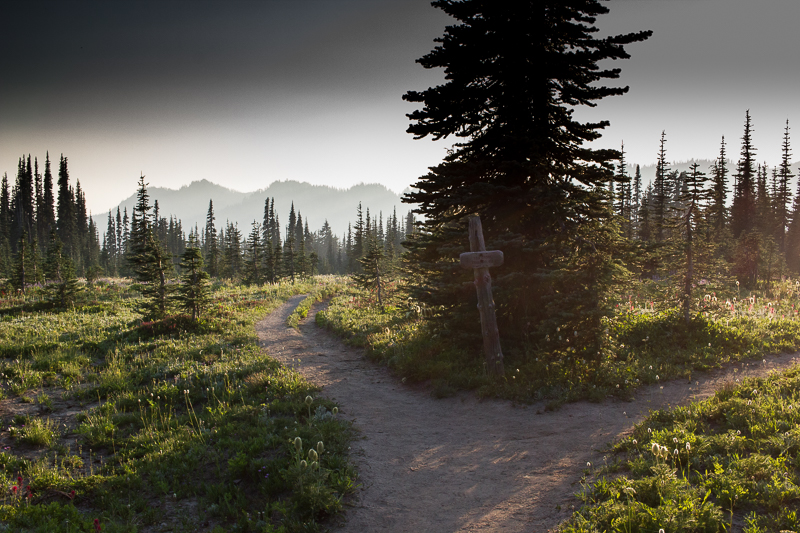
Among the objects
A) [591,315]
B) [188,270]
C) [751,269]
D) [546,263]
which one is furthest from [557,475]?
[751,269]

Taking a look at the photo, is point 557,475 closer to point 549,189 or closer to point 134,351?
→ point 549,189

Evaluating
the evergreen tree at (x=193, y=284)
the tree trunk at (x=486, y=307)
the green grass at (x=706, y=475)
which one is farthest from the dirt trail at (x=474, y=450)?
the evergreen tree at (x=193, y=284)

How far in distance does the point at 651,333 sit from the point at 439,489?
28.5 ft

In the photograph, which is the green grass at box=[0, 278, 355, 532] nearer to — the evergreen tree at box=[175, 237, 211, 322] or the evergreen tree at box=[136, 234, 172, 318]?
the evergreen tree at box=[175, 237, 211, 322]

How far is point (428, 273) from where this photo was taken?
1170 centimetres

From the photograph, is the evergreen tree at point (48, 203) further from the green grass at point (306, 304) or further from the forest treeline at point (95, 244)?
the green grass at point (306, 304)

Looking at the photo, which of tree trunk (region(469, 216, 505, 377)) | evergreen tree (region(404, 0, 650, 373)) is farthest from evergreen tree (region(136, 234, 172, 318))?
tree trunk (region(469, 216, 505, 377))

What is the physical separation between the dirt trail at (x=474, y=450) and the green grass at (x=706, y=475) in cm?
46

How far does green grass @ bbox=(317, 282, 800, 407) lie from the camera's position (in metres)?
8.26

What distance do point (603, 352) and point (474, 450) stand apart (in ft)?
14.0

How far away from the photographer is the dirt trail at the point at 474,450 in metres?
4.63

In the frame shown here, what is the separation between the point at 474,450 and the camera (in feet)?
20.6

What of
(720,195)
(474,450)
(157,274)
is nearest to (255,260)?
(157,274)

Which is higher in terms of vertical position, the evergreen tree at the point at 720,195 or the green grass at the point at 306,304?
the evergreen tree at the point at 720,195
